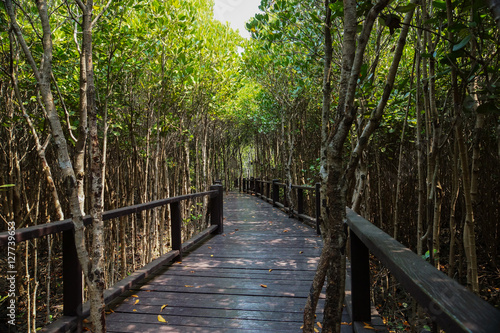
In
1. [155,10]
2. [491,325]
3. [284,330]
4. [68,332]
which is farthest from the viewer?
[155,10]

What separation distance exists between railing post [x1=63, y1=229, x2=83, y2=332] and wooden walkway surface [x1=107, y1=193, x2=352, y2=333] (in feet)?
1.26

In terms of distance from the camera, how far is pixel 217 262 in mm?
4176

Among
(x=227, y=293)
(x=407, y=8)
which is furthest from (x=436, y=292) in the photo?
(x=227, y=293)

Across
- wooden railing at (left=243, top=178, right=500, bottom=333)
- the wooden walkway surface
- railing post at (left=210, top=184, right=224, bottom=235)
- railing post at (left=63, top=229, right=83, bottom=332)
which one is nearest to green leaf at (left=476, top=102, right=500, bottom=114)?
wooden railing at (left=243, top=178, right=500, bottom=333)

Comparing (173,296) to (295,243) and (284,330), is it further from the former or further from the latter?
(295,243)

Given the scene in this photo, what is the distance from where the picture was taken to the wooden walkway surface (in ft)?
8.07

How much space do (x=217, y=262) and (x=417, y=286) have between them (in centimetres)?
355

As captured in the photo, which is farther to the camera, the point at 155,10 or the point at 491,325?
the point at 155,10

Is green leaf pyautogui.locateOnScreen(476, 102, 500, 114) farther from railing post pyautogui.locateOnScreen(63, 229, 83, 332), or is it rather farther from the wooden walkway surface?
railing post pyautogui.locateOnScreen(63, 229, 83, 332)

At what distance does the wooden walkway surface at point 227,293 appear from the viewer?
2461mm

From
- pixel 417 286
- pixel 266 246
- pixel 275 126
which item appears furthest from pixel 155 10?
pixel 275 126

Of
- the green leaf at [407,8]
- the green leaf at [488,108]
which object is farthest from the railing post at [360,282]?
the green leaf at [407,8]

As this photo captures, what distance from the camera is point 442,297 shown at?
0.76 meters

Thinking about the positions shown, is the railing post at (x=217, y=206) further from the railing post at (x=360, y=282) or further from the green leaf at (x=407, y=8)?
the green leaf at (x=407, y=8)
